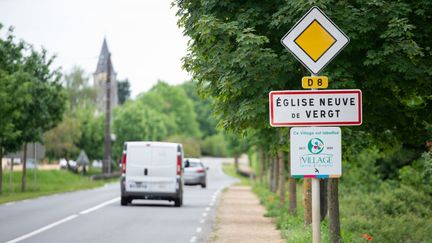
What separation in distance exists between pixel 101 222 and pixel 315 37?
522 inches

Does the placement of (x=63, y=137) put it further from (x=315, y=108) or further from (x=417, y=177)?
(x=315, y=108)

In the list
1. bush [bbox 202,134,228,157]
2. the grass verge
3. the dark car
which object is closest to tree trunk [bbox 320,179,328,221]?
the grass verge

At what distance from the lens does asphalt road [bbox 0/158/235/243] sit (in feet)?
54.2

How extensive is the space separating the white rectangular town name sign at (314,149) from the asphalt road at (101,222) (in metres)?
8.01

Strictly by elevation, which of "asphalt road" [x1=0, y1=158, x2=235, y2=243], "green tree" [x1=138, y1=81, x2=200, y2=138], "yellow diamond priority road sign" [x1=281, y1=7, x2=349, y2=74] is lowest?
"asphalt road" [x1=0, y1=158, x2=235, y2=243]

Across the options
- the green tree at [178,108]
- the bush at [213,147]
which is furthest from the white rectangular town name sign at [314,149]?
the bush at [213,147]

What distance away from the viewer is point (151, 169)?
27.4 m

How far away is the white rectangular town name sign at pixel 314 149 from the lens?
8367mm

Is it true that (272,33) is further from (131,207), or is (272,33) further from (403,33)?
(131,207)

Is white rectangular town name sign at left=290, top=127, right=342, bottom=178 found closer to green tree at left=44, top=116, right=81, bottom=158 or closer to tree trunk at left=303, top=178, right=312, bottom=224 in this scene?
tree trunk at left=303, top=178, right=312, bottom=224

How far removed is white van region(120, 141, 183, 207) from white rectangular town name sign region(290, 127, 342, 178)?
62.8ft

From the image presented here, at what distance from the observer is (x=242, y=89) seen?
1180cm

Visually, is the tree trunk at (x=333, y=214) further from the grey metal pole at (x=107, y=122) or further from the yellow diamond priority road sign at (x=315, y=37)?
the grey metal pole at (x=107, y=122)

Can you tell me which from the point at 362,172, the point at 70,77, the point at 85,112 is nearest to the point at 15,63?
the point at 362,172
